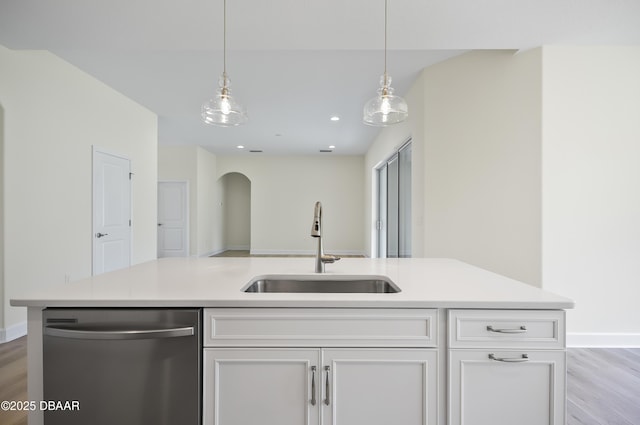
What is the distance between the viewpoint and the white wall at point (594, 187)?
111 inches

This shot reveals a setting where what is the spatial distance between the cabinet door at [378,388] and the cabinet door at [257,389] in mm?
66

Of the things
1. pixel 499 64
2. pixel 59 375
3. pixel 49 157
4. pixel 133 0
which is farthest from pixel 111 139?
pixel 499 64

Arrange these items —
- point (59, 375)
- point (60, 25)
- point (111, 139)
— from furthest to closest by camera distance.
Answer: point (111, 139), point (60, 25), point (59, 375)

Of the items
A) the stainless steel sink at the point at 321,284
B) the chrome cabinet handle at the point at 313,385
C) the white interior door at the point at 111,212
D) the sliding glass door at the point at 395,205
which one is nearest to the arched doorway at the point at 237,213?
the sliding glass door at the point at 395,205

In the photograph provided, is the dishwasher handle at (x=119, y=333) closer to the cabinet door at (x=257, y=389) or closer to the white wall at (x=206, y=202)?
the cabinet door at (x=257, y=389)

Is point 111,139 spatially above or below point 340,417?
above

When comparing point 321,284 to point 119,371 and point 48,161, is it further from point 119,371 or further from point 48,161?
point 48,161

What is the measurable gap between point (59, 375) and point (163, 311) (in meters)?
0.43

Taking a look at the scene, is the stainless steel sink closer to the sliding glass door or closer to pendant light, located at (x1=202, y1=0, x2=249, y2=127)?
pendant light, located at (x1=202, y1=0, x2=249, y2=127)

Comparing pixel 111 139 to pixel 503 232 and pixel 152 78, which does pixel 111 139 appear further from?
pixel 503 232

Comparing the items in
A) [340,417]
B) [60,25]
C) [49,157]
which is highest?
[60,25]

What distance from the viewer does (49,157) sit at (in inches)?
127

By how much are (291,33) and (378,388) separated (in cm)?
245

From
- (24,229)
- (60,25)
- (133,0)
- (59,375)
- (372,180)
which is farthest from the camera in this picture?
(372,180)
